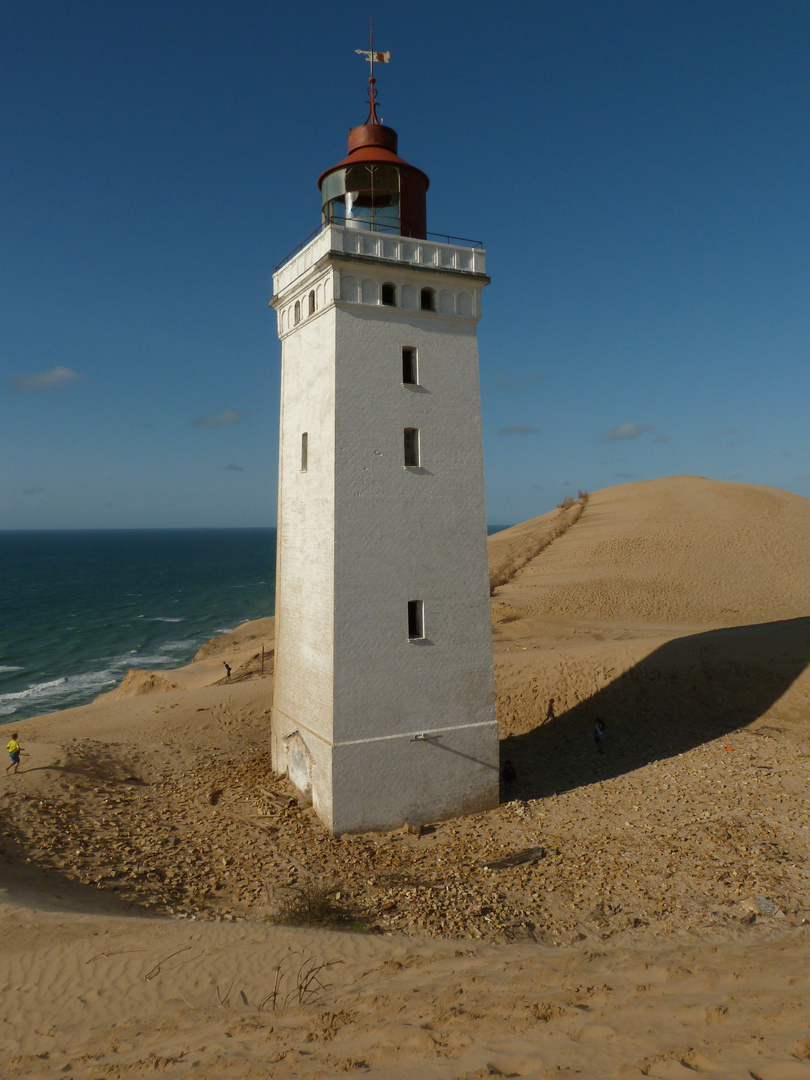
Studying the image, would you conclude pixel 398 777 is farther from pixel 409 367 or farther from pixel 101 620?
pixel 101 620

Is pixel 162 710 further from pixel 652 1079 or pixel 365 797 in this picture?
pixel 652 1079

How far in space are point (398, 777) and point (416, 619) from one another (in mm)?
3672

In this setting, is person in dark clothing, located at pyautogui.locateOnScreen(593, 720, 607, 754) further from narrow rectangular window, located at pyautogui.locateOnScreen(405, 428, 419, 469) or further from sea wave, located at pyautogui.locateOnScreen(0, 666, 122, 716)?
sea wave, located at pyautogui.locateOnScreen(0, 666, 122, 716)

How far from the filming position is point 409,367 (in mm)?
15609

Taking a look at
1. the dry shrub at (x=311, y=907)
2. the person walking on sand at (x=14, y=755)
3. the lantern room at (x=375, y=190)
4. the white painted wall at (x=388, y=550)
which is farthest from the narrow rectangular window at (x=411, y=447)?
the person walking on sand at (x=14, y=755)

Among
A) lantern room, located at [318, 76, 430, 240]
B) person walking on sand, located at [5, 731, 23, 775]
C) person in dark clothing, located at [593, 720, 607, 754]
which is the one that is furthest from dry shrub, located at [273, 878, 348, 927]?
lantern room, located at [318, 76, 430, 240]

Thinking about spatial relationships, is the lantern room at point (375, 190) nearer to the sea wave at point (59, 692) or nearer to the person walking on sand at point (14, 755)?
the person walking on sand at point (14, 755)

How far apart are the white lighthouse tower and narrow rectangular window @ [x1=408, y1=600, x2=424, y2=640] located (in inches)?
1.9

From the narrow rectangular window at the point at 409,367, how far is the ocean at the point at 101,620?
27.0 metres

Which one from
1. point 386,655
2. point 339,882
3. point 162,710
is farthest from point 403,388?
point 162,710

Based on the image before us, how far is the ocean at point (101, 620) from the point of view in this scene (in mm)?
42375

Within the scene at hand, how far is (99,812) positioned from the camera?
15172 millimetres

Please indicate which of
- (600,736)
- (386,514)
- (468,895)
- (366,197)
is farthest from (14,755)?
(366,197)

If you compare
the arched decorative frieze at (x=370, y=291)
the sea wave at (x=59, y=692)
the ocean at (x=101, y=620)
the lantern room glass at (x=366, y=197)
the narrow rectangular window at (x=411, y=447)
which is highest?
the lantern room glass at (x=366, y=197)
